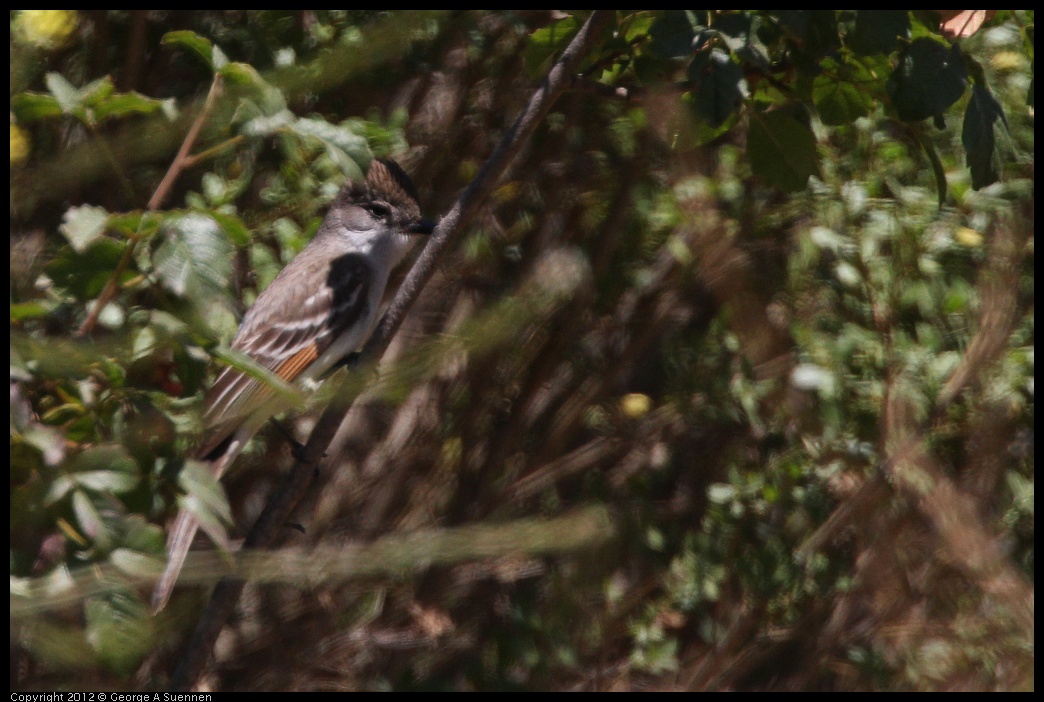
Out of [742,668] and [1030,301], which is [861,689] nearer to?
[742,668]

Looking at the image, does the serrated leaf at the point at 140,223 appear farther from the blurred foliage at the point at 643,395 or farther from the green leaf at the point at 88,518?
the blurred foliage at the point at 643,395

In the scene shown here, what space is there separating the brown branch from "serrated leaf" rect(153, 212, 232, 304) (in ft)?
2.36

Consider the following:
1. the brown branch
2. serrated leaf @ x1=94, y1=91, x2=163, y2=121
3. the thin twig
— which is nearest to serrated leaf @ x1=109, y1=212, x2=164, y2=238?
the thin twig

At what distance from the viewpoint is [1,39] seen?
1.78m

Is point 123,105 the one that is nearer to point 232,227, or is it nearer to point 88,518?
point 232,227

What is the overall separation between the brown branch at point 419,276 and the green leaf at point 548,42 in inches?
3.2

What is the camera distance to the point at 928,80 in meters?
1.88

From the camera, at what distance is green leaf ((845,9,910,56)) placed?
72.2 inches

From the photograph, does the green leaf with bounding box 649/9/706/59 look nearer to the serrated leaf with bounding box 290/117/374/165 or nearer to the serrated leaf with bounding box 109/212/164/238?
the serrated leaf with bounding box 290/117/374/165

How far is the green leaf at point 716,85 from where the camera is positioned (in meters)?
A: 1.91

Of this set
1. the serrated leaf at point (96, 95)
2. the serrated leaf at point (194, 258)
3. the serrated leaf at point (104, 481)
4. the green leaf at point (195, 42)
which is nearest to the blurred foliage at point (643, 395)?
the green leaf at point (195, 42)

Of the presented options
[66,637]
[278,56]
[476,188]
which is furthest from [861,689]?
[66,637]

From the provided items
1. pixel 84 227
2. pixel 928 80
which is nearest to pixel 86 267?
pixel 84 227
